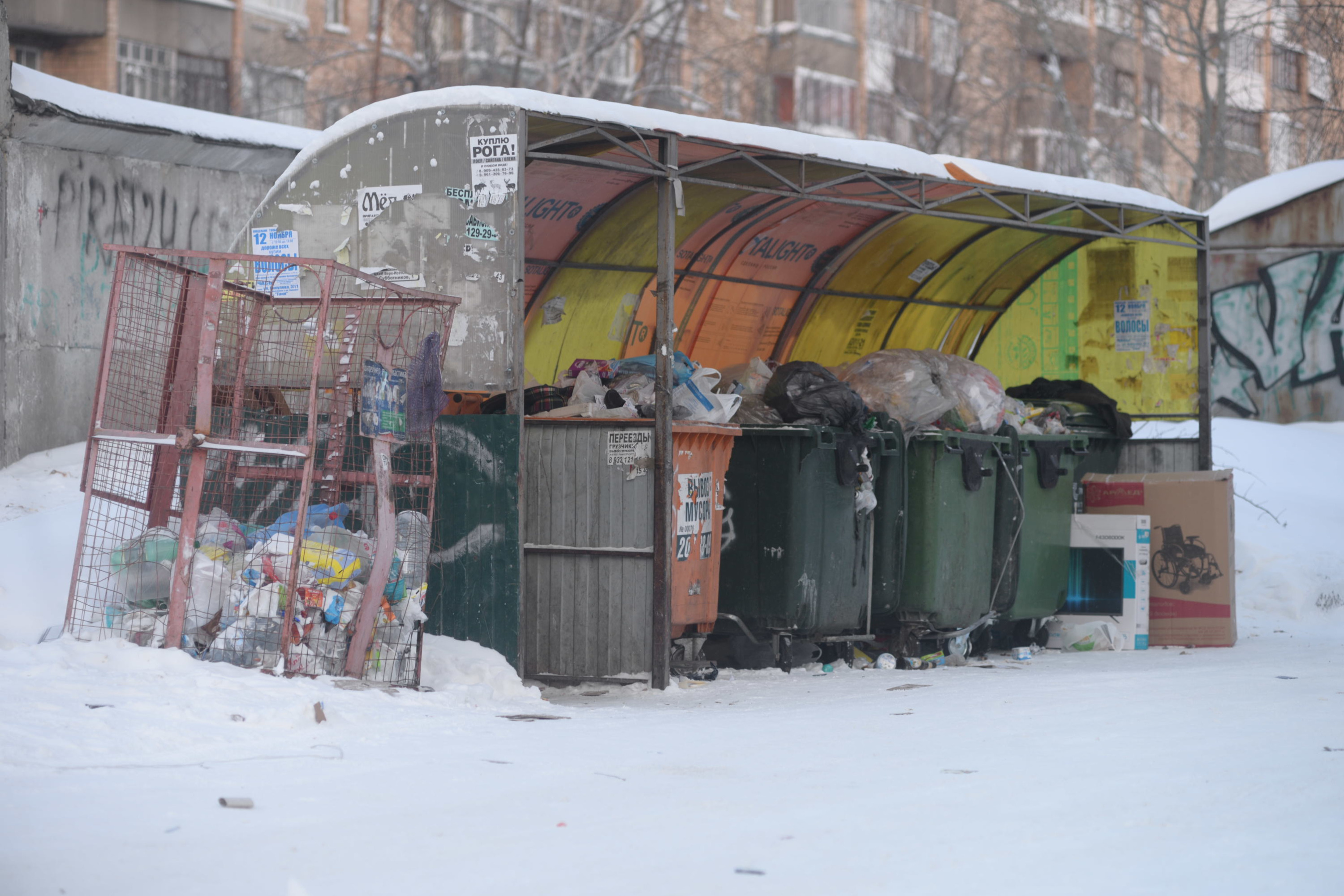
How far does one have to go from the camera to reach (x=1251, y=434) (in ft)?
45.7

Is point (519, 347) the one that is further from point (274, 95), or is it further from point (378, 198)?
point (274, 95)

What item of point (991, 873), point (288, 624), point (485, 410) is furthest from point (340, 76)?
point (991, 873)

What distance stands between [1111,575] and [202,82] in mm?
22027

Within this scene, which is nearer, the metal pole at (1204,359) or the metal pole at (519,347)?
the metal pole at (519,347)

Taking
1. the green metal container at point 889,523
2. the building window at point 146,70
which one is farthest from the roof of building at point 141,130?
the building window at point 146,70

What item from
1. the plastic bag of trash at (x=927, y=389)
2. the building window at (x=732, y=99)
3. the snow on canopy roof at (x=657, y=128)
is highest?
the building window at (x=732, y=99)

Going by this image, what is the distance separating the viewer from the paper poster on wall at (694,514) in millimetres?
6980

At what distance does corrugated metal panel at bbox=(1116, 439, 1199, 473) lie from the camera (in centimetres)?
1029

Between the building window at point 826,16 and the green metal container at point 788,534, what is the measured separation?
2743cm

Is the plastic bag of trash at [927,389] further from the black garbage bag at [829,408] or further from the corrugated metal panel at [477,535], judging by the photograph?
the corrugated metal panel at [477,535]

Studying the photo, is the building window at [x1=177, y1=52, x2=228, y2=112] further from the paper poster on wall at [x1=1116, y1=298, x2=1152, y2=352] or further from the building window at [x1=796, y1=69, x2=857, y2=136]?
the paper poster on wall at [x1=1116, y1=298, x2=1152, y2=352]

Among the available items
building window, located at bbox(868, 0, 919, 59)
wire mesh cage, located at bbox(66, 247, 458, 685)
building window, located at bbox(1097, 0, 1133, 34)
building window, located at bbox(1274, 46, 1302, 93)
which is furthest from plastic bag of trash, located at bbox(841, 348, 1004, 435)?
building window, located at bbox(1274, 46, 1302, 93)

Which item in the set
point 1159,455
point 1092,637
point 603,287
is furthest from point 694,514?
point 1159,455

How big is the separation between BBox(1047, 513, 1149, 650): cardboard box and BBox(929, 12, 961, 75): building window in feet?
85.2
